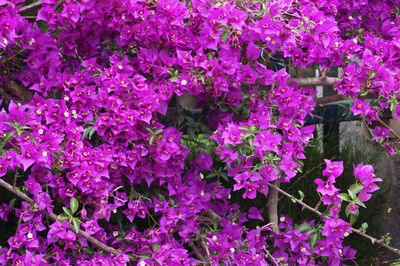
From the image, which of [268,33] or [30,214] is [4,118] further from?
[268,33]

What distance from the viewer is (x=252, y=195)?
1.66m

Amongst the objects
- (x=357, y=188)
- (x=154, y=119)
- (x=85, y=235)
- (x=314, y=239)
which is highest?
(x=154, y=119)

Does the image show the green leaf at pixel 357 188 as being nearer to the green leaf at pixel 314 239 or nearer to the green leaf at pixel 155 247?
the green leaf at pixel 314 239

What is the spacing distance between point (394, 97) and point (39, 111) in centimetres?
128

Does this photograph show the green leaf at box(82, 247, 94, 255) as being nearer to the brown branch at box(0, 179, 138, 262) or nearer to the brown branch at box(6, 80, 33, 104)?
the brown branch at box(0, 179, 138, 262)

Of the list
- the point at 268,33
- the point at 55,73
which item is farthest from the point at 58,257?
the point at 268,33

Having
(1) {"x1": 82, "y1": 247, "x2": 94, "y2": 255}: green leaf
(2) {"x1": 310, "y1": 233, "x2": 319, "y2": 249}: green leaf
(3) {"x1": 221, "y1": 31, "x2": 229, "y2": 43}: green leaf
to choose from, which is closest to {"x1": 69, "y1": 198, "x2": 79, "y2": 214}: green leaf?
(1) {"x1": 82, "y1": 247, "x2": 94, "y2": 255}: green leaf

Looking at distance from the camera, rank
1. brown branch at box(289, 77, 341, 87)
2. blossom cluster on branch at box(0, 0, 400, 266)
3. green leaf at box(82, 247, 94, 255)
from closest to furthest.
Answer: blossom cluster on branch at box(0, 0, 400, 266) < green leaf at box(82, 247, 94, 255) < brown branch at box(289, 77, 341, 87)

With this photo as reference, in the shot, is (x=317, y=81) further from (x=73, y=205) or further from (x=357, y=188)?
(x=73, y=205)

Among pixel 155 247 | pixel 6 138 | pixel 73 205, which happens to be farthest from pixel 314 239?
pixel 6 138

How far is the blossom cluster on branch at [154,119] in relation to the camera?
1.58m

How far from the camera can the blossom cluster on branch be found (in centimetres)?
158

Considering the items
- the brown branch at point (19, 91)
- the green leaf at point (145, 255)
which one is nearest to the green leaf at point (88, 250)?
the green leaf at point (145, 255)

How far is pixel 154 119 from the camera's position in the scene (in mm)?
1759
